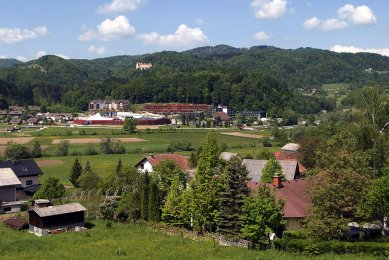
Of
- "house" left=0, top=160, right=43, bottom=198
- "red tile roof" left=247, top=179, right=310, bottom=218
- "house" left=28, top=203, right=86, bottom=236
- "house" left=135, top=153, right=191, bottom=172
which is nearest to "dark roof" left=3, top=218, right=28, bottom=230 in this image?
"house" left=28, top=203, right=86, bottom=236

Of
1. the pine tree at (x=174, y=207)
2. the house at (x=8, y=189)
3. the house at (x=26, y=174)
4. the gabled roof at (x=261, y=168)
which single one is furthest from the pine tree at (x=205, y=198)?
the house at (x=26, y=174)

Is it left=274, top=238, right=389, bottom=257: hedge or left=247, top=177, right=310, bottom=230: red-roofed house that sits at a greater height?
left=247, top=177, right=310, bottom=230: red-roofed house

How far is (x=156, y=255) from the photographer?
2764cm

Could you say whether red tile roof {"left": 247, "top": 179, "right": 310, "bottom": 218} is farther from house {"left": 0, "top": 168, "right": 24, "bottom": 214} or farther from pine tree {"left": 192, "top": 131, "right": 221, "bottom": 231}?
house {"left": 0, "top": 168, "right": 24, "bottom": 214}

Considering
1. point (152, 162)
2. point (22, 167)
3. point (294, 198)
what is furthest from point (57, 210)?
point (22, 167)

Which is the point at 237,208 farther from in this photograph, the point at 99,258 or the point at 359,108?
the point at 359,108

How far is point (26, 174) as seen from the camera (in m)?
55.7

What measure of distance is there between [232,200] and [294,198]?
6391 millimetres

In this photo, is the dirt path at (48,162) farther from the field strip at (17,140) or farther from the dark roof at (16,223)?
the dark roof at (16,223)

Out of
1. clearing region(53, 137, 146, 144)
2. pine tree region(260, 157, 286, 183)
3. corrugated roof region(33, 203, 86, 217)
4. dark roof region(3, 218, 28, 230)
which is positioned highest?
pine tree region(260, 157, 286, 183)

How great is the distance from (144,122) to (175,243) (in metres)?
127

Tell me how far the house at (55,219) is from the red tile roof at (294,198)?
1379cm

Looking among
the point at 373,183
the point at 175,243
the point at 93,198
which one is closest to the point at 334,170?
the point at 373,183

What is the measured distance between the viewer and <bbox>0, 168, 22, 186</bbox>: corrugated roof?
48047mm
